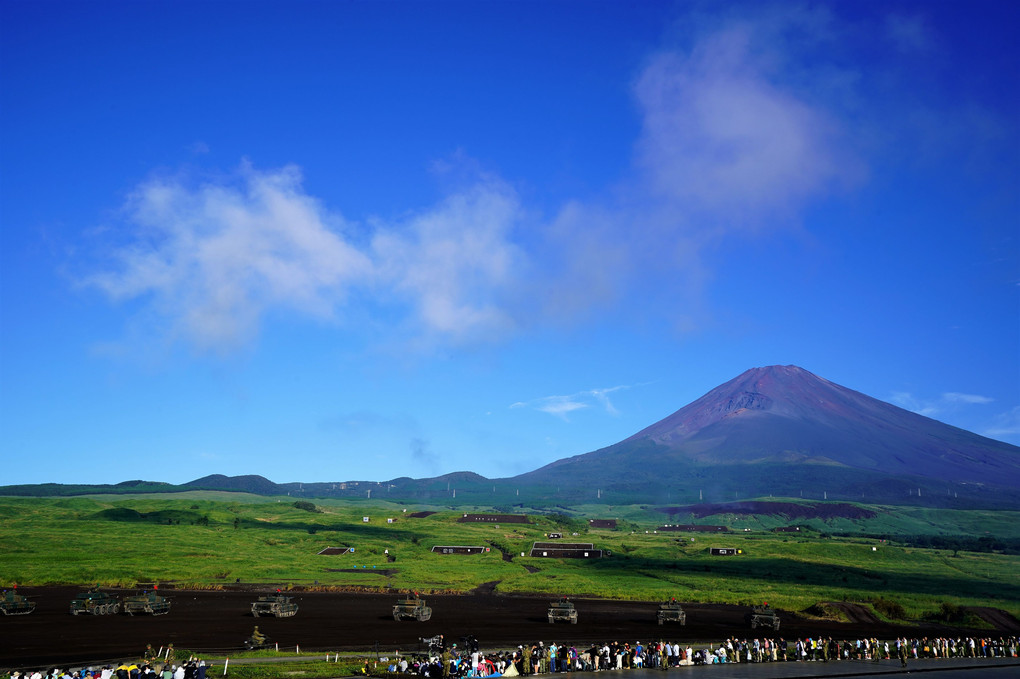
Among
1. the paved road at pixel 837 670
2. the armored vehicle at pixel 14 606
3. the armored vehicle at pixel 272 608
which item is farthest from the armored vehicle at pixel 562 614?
the armored vehicle at pixel 14 606

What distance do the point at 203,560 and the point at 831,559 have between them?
127734 millimetres

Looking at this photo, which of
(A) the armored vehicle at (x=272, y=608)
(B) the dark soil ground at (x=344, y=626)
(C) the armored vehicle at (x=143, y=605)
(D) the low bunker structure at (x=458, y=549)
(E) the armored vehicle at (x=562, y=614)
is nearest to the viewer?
(B) the dark soil ground at (x=344, y=626)

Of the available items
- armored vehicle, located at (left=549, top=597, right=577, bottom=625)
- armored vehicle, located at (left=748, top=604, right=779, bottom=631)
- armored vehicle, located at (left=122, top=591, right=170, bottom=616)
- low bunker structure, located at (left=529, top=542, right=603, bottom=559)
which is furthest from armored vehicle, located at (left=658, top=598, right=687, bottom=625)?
low bunker structure, located at (left=529, top=542, right=603, bottom=559)

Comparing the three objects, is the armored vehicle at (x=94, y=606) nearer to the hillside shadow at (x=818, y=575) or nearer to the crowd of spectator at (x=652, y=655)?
the crowd of spectator at (x=652, y=655)

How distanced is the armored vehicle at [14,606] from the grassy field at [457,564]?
36829mm

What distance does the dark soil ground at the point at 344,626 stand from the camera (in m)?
53.5

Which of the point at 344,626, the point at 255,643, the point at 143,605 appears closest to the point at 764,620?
the point at 344,626

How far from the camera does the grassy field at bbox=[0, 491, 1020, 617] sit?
4286 inches

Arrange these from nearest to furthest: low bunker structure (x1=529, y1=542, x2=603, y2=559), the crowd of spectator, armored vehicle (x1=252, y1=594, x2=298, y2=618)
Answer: the crowd of spectator
armored vehicle (x1=252, y1=594, x2=298, y2=618)
low bunker structure (x1=529, y1=542, x2=603, y2=559)

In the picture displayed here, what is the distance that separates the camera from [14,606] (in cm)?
6869

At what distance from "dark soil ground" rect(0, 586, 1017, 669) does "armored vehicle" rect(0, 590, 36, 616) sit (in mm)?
1433

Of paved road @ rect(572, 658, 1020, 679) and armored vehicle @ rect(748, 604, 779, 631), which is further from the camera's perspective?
armored vehicle @ rect(748, 604, 779, 631)

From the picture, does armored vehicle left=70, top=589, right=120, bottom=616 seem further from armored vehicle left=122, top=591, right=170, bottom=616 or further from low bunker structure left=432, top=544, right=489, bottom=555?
low bunker structure left=432, top=544, right=489, bottom=555

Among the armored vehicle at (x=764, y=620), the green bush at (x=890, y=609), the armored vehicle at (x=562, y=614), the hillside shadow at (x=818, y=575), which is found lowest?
the hillside shadow at (x=818, y=575)
